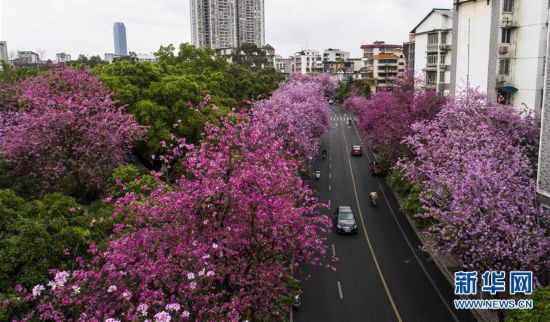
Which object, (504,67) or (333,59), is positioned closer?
(504,67)

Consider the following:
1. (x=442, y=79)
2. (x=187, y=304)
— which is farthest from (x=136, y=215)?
(x=442, y=79)

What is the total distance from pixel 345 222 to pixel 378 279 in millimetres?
6321

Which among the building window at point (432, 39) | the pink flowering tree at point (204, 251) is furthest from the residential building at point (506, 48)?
the pink flowering tree at point (204, 251)

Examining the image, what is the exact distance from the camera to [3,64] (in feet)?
143

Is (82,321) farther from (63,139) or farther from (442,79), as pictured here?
(442,79)

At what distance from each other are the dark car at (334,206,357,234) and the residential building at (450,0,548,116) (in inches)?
460

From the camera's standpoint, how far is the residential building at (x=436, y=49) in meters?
44.3

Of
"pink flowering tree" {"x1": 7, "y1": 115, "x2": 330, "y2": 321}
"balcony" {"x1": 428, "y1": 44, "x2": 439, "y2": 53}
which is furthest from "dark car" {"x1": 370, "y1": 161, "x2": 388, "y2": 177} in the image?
"pink flowering tree" {"x1": 7, "y1": 115, "x2": 330, "y2": 321}

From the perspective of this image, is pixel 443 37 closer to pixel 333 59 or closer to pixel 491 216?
pixel 491 216

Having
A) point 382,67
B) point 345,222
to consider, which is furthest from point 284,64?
point 345,222

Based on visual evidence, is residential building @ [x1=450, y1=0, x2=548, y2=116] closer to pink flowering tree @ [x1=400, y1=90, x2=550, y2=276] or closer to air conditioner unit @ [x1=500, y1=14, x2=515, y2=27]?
air conditioner unit @ [x1=500, y1=14, x2=515, y2=27]

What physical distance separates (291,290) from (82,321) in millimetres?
7506

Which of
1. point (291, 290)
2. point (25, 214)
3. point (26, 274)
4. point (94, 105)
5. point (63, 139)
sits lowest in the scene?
point (291, 290)

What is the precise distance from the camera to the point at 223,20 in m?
167
